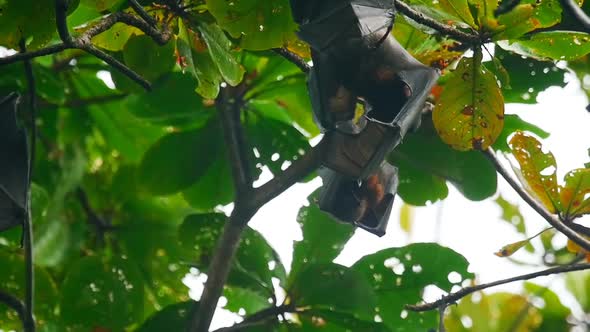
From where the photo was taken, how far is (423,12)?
1.49 metres

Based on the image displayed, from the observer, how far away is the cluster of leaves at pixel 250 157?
1.52m

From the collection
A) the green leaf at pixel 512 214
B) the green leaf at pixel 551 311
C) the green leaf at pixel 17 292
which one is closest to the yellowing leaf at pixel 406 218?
the green leaf at pixel 512 214

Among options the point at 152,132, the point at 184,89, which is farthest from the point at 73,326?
the point at 152,132

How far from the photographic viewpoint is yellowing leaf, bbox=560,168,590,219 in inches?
63.1

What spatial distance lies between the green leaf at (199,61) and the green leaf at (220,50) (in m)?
0.04

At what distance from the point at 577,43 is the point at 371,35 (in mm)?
399

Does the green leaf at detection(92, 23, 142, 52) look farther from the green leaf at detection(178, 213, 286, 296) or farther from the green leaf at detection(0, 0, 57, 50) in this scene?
the green leaf at detection(178, 213, 286, 296)

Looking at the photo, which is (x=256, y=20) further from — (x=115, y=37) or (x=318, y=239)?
(x=318, y=239)

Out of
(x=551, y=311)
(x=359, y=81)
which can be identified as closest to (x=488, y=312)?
(x=551, y=311)

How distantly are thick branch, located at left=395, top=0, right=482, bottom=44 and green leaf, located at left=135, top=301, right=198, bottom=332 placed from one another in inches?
30.0

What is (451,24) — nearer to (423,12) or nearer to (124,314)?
(423,12)

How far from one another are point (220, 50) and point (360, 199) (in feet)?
1.27

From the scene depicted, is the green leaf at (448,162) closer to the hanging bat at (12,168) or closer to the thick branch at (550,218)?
the thick branch at (550,218)

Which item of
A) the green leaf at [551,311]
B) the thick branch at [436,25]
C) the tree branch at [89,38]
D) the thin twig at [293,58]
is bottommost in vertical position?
the tree branch at [89,38]
